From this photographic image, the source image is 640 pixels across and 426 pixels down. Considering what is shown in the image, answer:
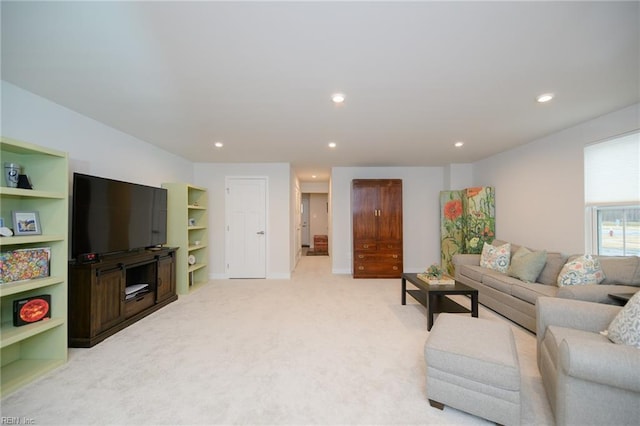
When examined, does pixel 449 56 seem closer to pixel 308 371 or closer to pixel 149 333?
pixel 308 371

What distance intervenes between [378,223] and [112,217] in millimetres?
4223

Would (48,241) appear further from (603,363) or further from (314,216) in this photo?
(314,216)

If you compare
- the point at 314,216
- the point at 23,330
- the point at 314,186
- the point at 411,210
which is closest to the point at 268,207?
the point at 411,210

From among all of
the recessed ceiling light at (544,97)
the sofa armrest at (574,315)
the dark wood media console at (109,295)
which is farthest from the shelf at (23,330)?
the recessed ceiling light at (544,97)

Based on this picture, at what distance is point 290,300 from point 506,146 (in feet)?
13.6

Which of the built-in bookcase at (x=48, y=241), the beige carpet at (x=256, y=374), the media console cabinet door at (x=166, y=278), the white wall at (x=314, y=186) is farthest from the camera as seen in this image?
the white wall at (x=314, y=186)

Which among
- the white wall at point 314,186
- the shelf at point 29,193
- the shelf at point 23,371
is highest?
the white wall at point 314,186

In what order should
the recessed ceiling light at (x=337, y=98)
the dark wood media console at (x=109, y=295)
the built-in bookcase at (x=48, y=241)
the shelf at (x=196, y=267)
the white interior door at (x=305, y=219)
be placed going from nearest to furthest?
the built-in bookcase at (x=48, y=241) → the recessed ceiling light at (x=337, y=98) → the dark wood media console at (x=109, y=295) → the shelf at (x=196, y=267) → the white interior door at (x=305, y=219)

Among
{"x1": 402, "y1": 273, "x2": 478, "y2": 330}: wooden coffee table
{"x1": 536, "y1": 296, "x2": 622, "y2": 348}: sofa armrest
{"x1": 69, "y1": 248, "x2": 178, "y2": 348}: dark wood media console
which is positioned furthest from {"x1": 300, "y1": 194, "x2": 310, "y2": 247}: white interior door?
{"x1": 536, "y1": 296, "x2": 622, "y2": 348}: sofa armrest

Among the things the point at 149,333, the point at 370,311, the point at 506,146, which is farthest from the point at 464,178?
the point at 149,333

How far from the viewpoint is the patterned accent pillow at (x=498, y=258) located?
3650 mm

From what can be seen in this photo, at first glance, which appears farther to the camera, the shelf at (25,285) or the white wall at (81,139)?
the white wall at (81,139)

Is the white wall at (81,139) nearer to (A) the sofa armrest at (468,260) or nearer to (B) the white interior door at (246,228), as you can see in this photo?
(B) the white interior door at (246,228)

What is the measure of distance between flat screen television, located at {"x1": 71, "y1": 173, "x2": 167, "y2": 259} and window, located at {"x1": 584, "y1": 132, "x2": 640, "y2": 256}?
215 inches
